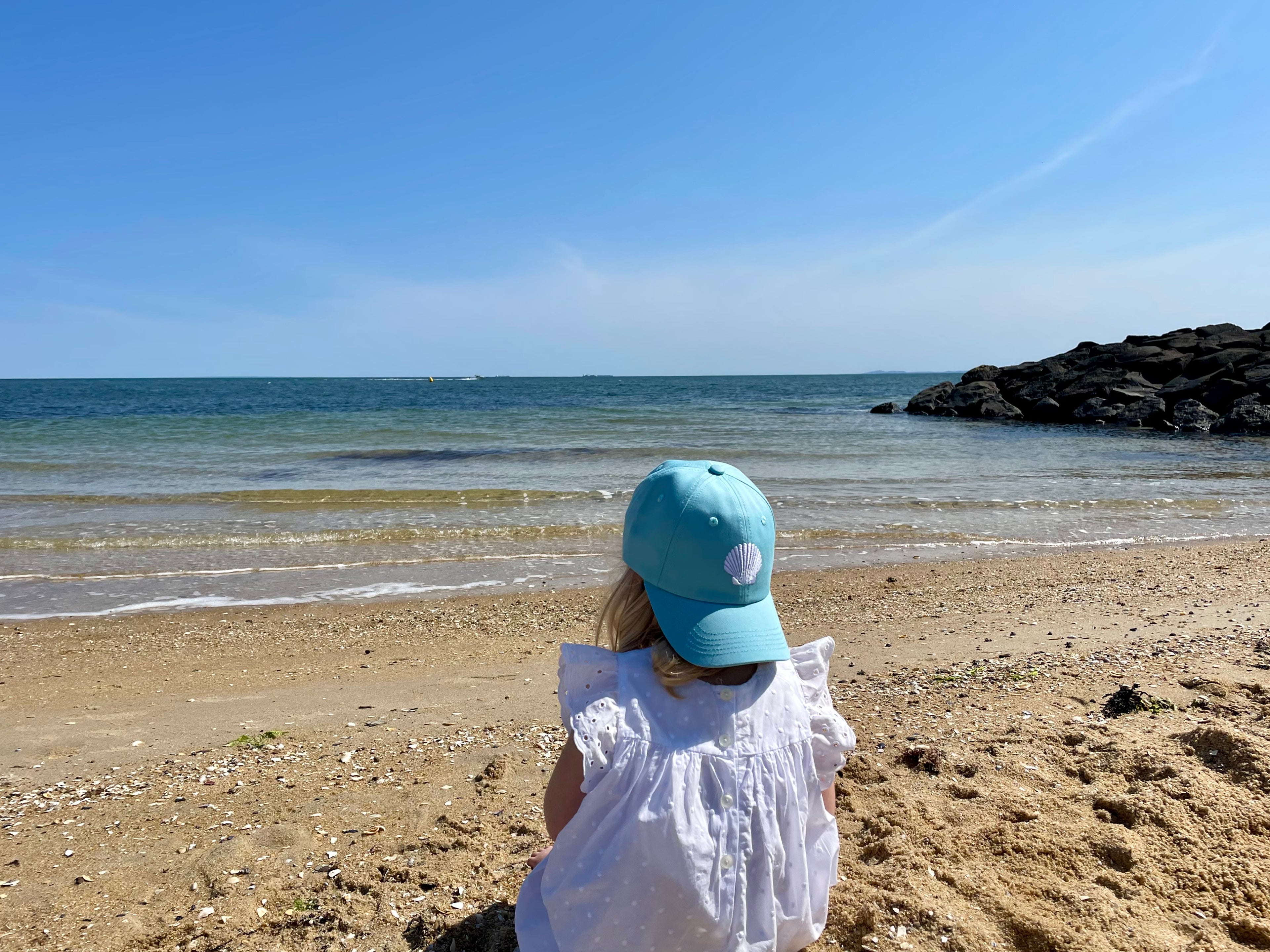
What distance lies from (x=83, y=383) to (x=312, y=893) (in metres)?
147

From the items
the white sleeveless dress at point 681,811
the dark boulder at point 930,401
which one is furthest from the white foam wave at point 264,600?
the dark boulder at point 930,401

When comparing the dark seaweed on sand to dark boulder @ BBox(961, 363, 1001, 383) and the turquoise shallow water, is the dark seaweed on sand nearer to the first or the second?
the turquoise shallow water

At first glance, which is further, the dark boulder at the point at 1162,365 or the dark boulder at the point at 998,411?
the dark boulder at the point at 998,411

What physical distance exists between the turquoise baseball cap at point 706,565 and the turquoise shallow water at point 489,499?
20.4 feet

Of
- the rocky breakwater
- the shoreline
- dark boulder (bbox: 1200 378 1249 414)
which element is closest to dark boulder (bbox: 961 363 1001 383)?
the rocky breakwater

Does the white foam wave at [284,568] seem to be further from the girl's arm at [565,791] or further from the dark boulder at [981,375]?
the dark boulder at [981,375]

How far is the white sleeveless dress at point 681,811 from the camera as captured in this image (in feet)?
5.59

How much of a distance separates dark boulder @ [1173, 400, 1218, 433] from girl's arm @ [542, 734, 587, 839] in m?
29.0

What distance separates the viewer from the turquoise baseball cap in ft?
5.89

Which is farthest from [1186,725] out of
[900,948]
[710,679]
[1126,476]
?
[1126,476]

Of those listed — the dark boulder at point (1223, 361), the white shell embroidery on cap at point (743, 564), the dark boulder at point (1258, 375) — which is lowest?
the white shell embroidery on cap at point (743, 564)

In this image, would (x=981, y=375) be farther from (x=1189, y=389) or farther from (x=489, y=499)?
(x=489, y=499)

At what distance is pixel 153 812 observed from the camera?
10.8 feet

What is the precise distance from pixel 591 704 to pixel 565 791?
243 millimetres
